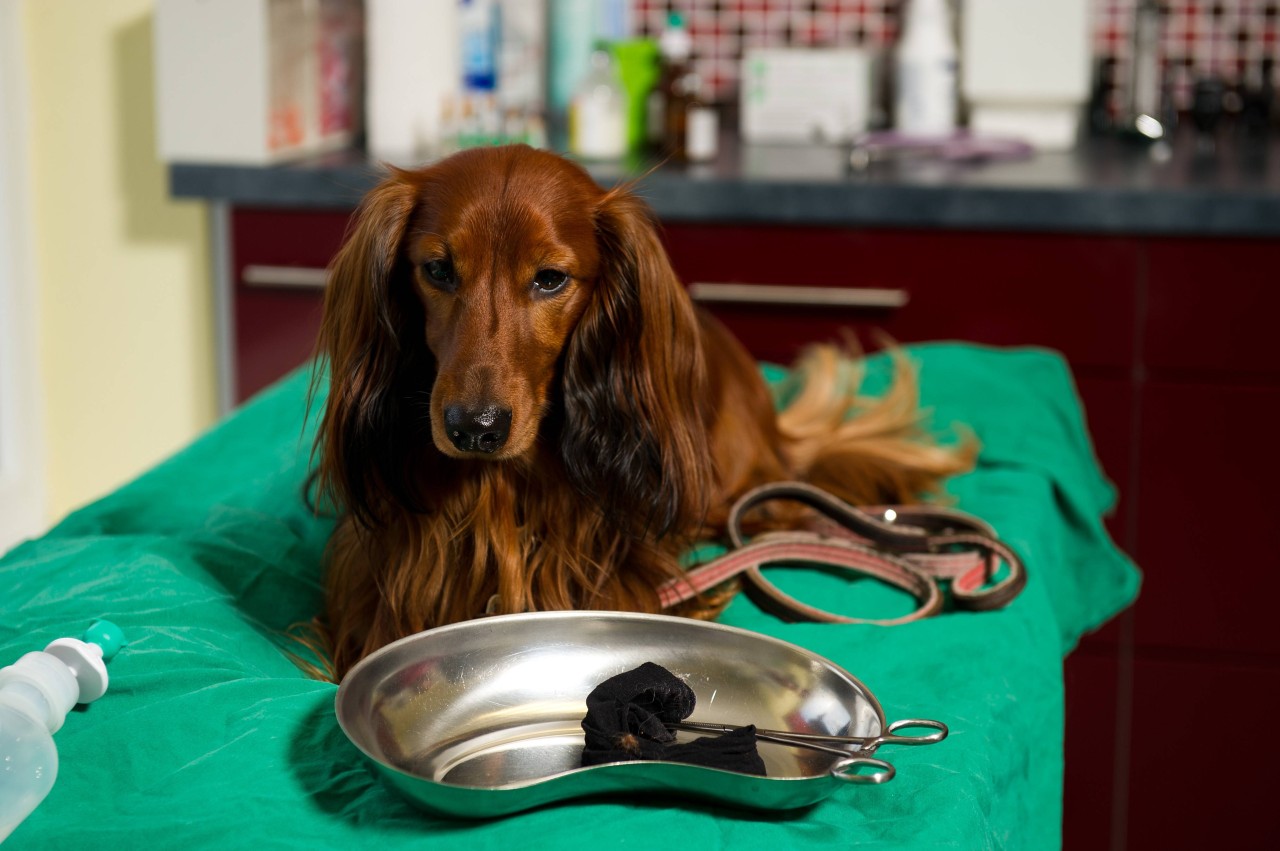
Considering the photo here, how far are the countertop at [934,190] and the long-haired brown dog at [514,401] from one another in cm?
92

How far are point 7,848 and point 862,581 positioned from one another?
833mm

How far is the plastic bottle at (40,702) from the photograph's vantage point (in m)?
0.96

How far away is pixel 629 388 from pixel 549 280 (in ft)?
0.42

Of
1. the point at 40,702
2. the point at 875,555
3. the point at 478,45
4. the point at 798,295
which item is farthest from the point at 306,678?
the point at 478,45

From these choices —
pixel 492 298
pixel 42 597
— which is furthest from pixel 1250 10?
pixel 42 597

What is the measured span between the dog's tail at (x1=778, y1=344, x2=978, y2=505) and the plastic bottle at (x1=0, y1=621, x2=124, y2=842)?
889 millimetres

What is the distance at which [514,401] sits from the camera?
3.90 feet

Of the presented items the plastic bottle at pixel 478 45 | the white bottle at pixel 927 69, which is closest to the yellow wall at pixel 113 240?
the plastic bottle at pixel 478 45

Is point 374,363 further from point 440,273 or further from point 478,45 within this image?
point 478,45

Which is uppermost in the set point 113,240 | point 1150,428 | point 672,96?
point 672,96

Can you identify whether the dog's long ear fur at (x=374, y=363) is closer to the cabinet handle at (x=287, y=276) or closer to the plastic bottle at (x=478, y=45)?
the cabinet handle at (x=287, y=276)

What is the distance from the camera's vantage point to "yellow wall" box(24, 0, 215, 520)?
283 centimetres

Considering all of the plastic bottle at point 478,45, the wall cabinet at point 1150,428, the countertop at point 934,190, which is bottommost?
the wall cabinet at point 1150,428

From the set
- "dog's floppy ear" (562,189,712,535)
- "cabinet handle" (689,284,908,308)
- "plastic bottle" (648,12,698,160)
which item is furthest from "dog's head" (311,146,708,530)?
"plastic bottle" (648,12,698,160)
